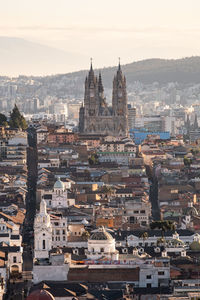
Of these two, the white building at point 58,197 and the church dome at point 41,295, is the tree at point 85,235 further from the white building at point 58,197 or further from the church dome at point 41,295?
the church dome at point 41,295

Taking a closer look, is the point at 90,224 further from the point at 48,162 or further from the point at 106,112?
the point at 106,112

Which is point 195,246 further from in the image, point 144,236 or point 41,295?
point 41,295

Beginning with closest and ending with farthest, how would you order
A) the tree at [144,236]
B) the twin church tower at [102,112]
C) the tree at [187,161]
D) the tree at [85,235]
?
1. the tree at [85,235]
2. the tree at [144,236]
3. the tree at [187,161]
4. the twin church tower at [102,112]

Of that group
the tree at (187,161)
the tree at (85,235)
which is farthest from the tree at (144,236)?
the tree at (187,161)

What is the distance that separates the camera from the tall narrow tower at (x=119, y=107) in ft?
567

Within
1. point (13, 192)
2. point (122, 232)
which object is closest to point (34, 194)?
point (13, 192)

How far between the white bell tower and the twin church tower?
84482mm

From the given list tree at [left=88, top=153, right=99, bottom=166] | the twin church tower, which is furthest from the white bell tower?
the twin church tower

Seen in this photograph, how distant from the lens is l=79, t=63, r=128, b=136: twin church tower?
172m

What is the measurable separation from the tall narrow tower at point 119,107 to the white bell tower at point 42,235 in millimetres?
85474

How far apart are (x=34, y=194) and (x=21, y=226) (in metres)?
16.9

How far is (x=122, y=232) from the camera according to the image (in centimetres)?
9475

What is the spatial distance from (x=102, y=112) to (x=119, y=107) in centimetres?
263

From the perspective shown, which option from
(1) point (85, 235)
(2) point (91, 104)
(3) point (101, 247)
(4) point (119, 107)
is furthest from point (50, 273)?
(4) point (119, 107)
